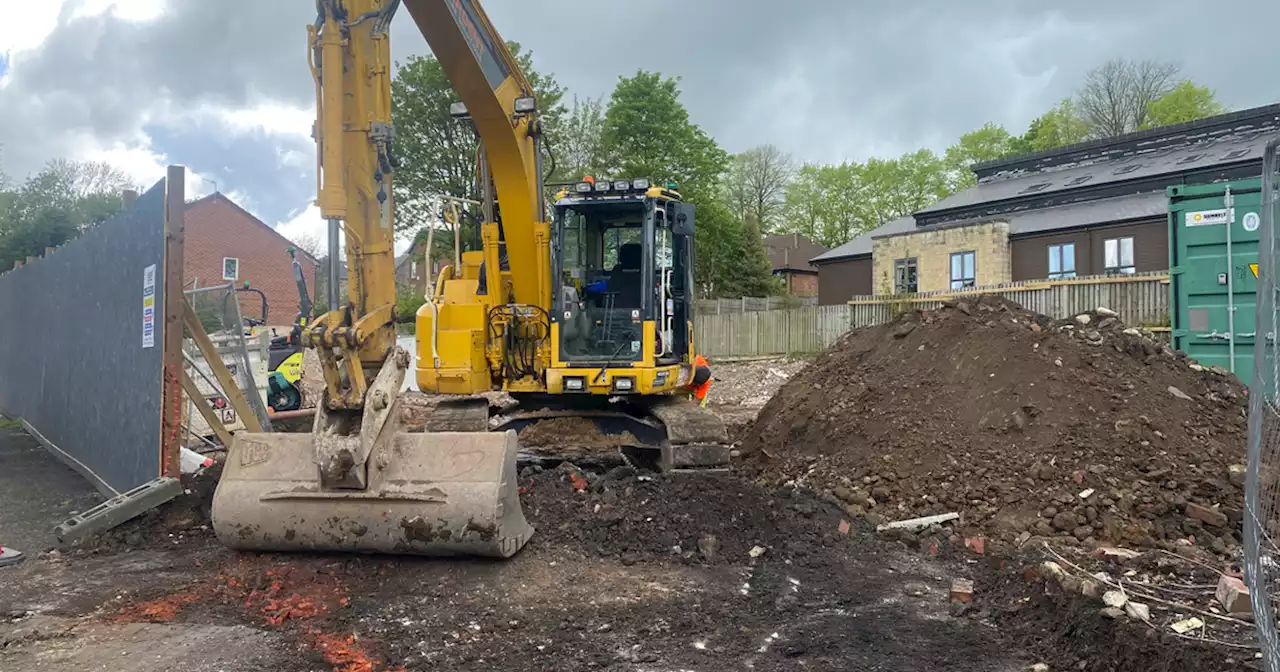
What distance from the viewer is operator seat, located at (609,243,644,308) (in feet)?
28.9

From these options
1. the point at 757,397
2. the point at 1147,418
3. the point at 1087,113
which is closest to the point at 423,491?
the point at 1147,418

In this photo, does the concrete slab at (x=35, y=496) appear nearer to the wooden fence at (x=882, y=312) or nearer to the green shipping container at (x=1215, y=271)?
the green shipping container at (x=1215, y=271)

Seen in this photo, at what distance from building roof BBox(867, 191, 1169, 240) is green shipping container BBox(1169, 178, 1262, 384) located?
1647 cm

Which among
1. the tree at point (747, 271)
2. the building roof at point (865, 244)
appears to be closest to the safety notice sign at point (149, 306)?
the building roof at point (865, 244)

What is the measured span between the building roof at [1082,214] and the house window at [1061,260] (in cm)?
55

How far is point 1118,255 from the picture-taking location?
80.1 feet

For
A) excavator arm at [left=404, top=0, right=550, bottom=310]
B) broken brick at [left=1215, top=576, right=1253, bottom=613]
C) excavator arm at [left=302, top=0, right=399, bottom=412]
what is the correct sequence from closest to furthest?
broken brick at [left=1215, top=576, right=1253, bottom=613]
excavator arm at [left=302, top=0, right=399, bottom=412]
excavator arm at [left=404, top=0, right=550, bottom=310]

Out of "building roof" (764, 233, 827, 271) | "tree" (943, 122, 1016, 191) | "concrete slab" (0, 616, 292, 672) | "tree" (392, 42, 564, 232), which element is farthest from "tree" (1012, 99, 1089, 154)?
"concrete slab" (0, 616, 292, 672)

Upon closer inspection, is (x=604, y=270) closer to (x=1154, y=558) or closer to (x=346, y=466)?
(x=346, y=466)

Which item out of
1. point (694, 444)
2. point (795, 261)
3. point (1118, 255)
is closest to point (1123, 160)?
point (1118, 255)

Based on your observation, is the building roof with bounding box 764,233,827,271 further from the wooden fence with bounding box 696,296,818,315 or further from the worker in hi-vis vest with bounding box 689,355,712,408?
the worker in hi-vis vest with bounding box 689,355,712,408

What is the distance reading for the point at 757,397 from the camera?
19344 millimetres

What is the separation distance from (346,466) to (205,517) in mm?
1941

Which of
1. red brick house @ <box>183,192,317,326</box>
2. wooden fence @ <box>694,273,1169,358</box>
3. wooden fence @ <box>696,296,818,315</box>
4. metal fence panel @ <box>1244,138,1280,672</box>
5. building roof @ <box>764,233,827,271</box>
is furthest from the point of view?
building roof @ <box>764,233,827,271</box>
